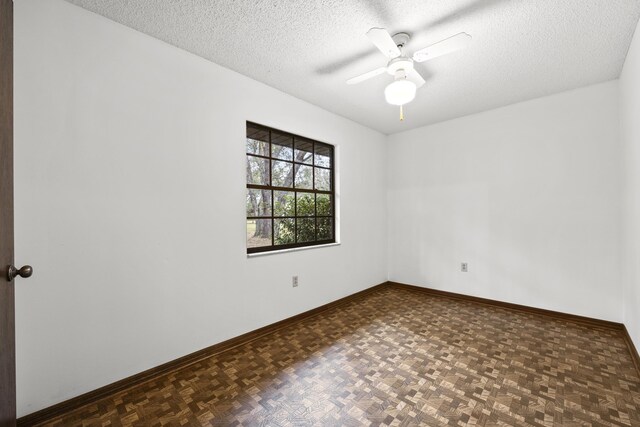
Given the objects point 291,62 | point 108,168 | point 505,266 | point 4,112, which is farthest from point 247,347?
point 505,266

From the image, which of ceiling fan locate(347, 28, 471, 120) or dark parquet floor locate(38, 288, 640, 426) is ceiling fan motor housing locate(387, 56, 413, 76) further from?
dark parquet floor locate(38, 288, 640, 426)

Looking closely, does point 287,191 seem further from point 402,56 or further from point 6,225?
point 6,225

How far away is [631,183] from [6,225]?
13.9 ft

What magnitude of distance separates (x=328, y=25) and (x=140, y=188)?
1.86 metres

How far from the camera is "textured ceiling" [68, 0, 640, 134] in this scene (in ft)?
6.06

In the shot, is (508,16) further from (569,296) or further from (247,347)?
(247,347)

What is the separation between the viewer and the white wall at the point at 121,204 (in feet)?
5.46

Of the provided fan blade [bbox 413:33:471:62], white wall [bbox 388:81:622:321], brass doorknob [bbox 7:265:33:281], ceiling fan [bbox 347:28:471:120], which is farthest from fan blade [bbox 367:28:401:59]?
white wall [bbox 388:81:622:321]

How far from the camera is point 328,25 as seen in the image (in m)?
2.02

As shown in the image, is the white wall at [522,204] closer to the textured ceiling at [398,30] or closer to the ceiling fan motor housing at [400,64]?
the textured ceiling at [398,30]

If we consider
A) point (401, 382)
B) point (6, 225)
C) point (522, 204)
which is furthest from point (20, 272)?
point (522, 204)

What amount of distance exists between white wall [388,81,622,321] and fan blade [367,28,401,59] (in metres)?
2.49

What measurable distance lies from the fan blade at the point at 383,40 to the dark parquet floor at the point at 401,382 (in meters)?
2.34

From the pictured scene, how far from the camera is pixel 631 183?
92.6 inches
